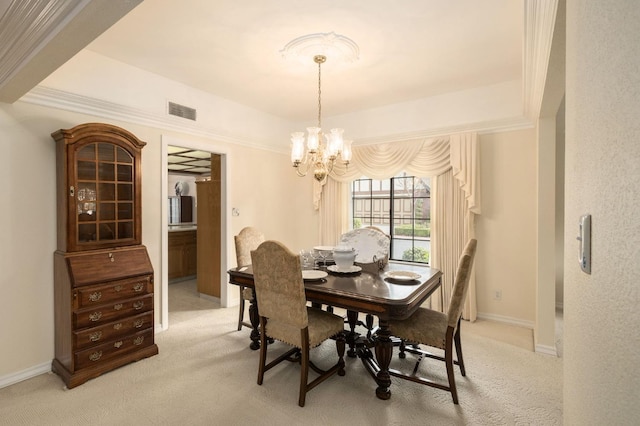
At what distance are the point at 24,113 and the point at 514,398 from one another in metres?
4.42

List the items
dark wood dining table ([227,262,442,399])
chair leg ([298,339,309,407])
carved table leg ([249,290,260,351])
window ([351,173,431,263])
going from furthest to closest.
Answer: window ([351,173,431,263]), carved table leg ([249,290,260,351]), chair leg ([298,339,309,407]), dark wood dining table ([227,262,442,399])

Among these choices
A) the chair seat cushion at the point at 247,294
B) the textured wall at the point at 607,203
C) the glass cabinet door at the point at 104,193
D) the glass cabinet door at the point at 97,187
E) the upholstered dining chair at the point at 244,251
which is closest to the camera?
the textured wall at the point at 607,203

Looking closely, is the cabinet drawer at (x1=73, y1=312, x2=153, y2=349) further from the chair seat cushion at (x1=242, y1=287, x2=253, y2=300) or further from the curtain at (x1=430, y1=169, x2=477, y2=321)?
the curtain at (x1=430, y1=169, x2=477, y2=321)

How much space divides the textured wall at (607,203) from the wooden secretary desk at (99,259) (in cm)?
308

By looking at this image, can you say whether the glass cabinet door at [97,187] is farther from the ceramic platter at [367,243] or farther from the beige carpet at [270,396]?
the ceramic platter at [367,243]

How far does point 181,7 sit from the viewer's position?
7.47ft

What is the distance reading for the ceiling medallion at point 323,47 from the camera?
104 inches

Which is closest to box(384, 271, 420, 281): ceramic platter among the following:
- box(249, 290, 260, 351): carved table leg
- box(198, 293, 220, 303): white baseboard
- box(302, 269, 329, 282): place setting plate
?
box(302, 269, 329, 282): place setting plate

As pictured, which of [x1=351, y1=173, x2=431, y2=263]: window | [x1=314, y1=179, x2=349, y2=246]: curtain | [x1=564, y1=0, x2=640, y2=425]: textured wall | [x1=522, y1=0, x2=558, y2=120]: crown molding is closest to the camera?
[x1=564, y1=0, x2=640, y2=425]: textured wall

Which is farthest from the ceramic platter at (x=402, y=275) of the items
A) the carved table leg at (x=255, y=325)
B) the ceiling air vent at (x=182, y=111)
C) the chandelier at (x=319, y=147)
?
the ceiling air vent at (x=182, y=111)

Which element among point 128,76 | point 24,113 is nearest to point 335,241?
point 128,76

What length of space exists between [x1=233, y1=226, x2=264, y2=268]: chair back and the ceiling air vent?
1.54 meters

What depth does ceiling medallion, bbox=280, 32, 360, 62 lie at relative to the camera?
2.63m

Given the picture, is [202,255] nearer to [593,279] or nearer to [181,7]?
[181,7]
